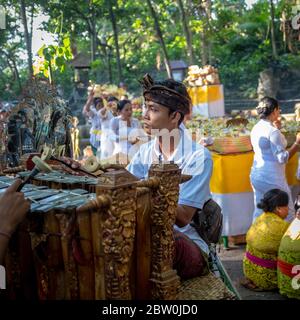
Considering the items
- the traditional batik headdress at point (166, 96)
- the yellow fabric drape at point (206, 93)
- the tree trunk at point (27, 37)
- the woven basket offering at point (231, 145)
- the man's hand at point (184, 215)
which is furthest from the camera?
the yellow fabric drape at point (206, 93)

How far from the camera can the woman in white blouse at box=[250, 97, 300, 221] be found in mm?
4582

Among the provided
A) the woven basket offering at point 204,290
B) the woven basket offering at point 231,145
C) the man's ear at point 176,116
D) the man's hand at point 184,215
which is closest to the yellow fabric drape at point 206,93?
the woven basket offering at point 231,145

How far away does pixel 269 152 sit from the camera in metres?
4.68

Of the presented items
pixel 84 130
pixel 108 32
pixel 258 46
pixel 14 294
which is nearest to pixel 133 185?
pixel 14 294

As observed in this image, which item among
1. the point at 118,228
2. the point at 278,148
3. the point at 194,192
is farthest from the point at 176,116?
the point at 278,148

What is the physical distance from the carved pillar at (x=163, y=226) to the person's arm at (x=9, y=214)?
1.47ft

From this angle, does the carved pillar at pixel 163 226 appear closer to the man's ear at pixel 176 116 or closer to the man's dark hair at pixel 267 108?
the man's ear at pixel 176 116

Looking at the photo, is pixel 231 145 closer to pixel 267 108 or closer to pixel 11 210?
pixel 267 108

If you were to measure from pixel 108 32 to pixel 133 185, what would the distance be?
74.5 ft

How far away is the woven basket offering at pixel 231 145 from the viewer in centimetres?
507

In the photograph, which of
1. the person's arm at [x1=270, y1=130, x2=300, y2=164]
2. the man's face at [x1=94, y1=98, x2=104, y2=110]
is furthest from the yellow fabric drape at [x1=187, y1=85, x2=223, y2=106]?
the person's arm at [x1=270, y1=130, x2=300, y2=164]

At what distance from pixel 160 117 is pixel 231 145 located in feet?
9.52

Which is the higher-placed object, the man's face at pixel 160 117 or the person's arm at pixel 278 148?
the man's face at pixel 160 117

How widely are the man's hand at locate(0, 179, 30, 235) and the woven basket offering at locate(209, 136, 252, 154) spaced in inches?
149
